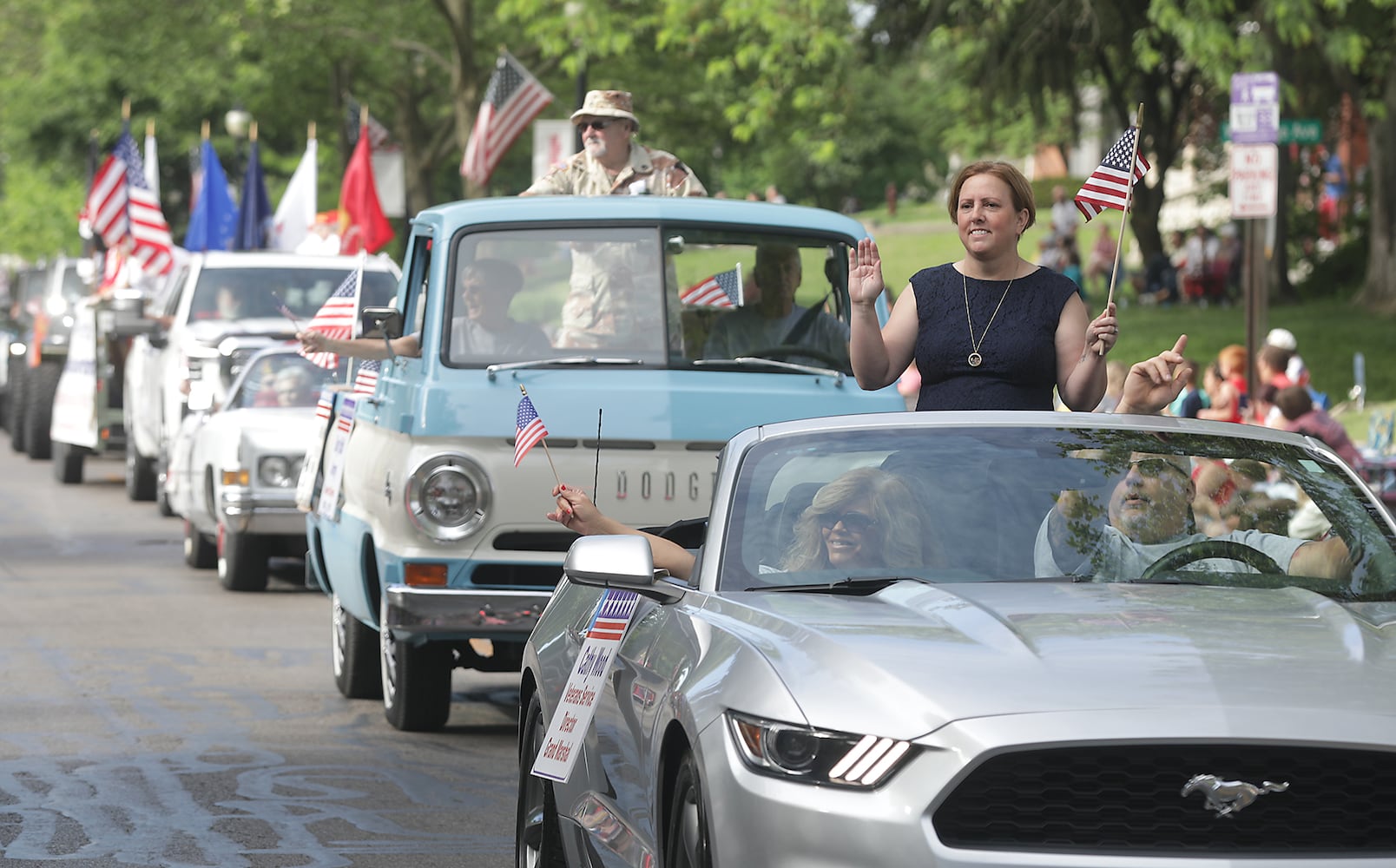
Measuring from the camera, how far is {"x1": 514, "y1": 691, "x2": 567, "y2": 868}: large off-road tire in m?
6.06

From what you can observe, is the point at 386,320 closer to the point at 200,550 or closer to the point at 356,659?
the point at 356,659

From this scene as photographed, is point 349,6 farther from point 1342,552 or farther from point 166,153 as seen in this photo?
point 1342,552

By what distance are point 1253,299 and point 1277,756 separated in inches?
536

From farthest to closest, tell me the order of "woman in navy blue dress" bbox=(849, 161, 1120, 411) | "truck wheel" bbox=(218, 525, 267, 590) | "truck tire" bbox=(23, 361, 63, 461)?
"truck tire" bbox=(23, 361, 63, 461), "truck wheel" bbox=(218, 525, 267, 590), "woman in navy blue dress" bbox=(849, 161, 1120, 411)

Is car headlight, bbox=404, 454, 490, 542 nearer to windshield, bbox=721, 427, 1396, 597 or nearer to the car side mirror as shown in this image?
the car side mirror

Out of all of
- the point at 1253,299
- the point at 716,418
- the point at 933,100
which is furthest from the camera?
the point at 933,100

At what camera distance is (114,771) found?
8.84 meters

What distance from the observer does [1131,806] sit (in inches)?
166

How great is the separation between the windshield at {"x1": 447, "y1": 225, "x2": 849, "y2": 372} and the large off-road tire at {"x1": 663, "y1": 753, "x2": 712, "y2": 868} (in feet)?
16.8

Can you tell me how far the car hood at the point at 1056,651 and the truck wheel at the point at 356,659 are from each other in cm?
593

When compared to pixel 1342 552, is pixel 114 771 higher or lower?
lower

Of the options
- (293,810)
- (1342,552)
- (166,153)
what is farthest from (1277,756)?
(166,153)

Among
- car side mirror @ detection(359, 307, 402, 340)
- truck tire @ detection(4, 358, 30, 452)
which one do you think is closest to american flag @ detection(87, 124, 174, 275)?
truck tire @ detection(4, 358, 30, 452)

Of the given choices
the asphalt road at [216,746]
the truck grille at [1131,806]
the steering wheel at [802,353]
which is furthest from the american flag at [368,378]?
the truck grille at [1131,806]
